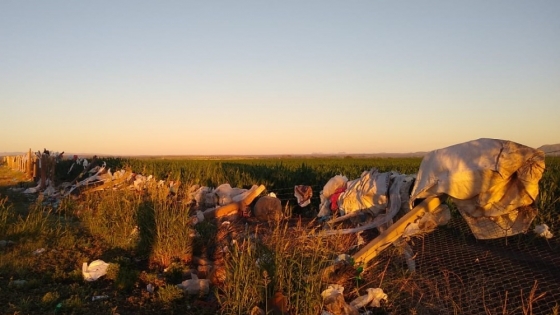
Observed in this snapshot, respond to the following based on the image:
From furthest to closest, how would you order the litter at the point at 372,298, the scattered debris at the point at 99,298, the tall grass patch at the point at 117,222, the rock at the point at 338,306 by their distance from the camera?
the tall grass patch at the point at 117,222 → the scattered debris at the point at 99,298 → the litter at the point at 372,298 → the rock at the point at 338,306

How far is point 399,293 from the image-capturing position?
4270 millimetres

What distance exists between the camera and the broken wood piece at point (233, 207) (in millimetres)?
8288

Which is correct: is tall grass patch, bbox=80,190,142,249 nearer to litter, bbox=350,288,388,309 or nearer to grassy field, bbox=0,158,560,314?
grassy field, bbox=0,158,560,314

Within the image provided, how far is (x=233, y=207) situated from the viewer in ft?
27.9

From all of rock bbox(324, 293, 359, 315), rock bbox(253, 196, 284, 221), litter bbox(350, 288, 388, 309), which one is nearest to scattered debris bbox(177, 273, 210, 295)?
rock bbox(324, 293, 359, 315)

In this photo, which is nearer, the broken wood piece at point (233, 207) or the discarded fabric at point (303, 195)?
the broken wood piece at point (233, 207)

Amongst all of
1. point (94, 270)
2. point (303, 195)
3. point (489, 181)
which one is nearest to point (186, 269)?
point (94, 270)

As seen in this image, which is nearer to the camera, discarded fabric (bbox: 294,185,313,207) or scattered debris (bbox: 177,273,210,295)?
scattered debris (bbox: 177,273,210,295)

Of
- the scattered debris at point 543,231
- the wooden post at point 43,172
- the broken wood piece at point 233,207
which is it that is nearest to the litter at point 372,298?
the scattered debris at point 543,231

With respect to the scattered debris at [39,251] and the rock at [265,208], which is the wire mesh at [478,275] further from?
the scattered debris at [39,251]

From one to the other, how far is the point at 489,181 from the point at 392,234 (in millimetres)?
1179

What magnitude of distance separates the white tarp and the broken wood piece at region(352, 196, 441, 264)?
14 centimetres

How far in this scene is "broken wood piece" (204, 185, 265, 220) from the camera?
326 inches

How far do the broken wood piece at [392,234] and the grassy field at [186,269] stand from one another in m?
0.13
